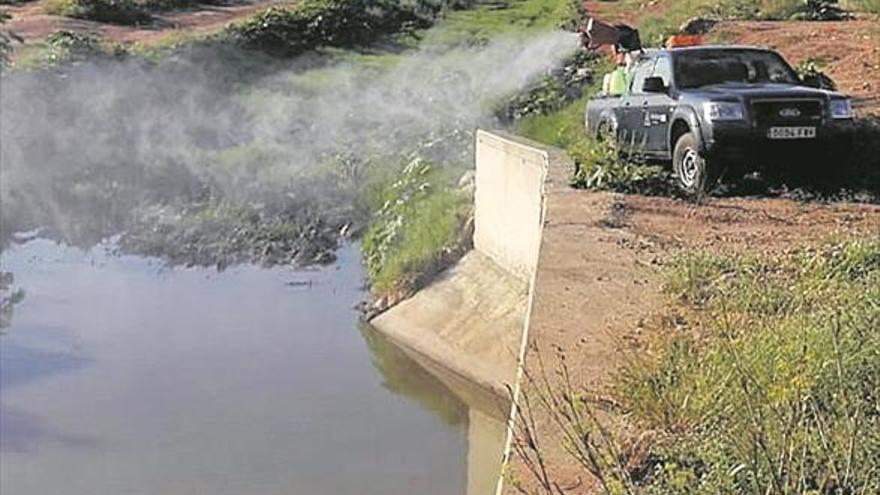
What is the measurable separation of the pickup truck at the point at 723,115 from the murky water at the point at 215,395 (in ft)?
14.9

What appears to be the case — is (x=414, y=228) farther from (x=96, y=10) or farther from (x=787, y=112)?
(x=96, y=10)

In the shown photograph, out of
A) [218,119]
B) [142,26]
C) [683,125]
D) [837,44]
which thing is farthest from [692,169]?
[142,26]

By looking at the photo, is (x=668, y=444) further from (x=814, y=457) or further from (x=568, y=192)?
(x=568, y=192)

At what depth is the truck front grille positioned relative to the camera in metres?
15.4

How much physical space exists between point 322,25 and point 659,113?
30.0 m

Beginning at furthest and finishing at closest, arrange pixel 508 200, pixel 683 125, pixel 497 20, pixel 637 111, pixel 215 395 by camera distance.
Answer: pixel 497 20, pixel 508 200, pixel 215 395, pixel 637 111, pixel 683 125

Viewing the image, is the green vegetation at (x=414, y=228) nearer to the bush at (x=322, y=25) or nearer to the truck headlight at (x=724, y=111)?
the truck headlight at (x=724, y=111)

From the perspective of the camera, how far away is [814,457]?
18.4 feet

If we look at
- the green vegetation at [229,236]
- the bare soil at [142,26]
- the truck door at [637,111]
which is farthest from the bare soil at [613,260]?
the bare soil at [142,26]

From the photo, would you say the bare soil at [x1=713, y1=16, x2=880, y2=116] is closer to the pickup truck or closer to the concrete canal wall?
the pickup truck

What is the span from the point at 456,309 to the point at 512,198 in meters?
1.93

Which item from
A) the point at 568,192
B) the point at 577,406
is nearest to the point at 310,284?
the point at 568,192

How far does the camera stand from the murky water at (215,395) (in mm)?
16047

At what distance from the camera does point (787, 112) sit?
1548 centimetres
